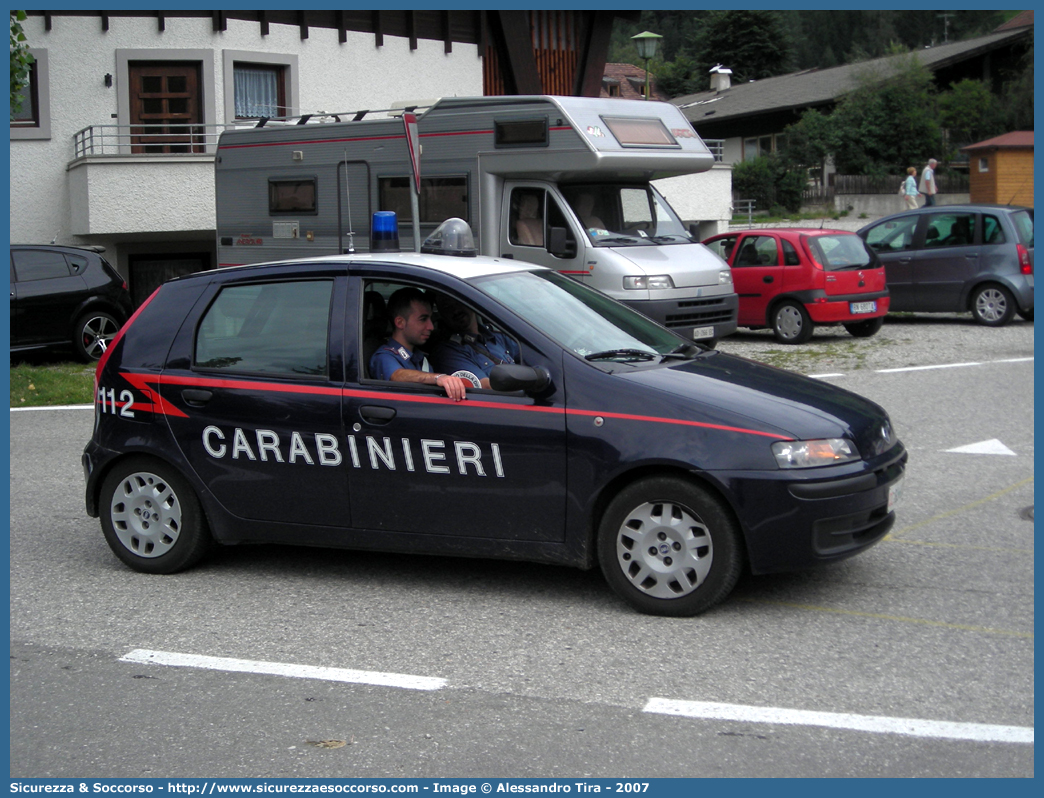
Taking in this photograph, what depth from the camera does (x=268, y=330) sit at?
6.07 metres

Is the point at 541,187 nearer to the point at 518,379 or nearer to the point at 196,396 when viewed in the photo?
the point at 196,396

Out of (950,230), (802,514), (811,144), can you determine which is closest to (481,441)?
(802,514)

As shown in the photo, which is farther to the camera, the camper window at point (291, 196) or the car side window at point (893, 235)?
the car side window at point (893, 235)

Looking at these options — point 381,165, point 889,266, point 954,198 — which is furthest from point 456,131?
point 954,198

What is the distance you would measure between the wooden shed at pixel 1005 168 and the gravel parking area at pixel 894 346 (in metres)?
16.5

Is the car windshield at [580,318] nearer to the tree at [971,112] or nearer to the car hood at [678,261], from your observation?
the car hood at [678,261]

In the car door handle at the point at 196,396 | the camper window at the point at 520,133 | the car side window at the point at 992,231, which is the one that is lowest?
the car door handle at the point at 196,396

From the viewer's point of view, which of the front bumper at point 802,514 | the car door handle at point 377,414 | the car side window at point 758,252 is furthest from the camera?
the car side window at point 758,252

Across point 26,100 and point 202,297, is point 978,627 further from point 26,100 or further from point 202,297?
point 26,100

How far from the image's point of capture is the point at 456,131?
14.5 metres

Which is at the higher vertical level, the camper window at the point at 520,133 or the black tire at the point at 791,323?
the camper window at the point at 520,133

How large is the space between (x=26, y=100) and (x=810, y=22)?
92.8m

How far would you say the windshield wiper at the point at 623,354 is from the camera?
18.7ft

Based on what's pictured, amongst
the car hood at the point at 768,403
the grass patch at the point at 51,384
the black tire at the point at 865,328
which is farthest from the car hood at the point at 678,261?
the car hood at the point at 768,403
